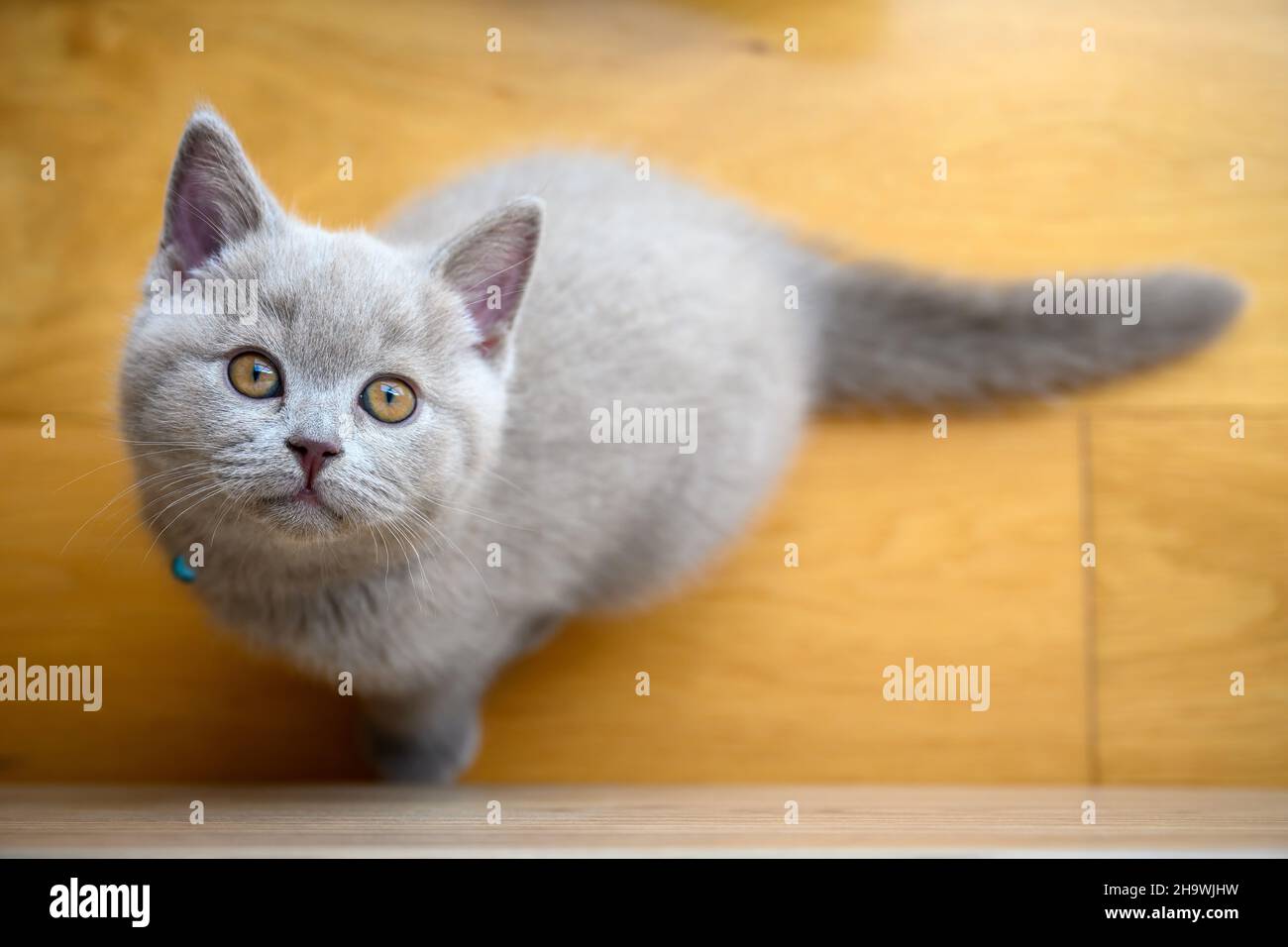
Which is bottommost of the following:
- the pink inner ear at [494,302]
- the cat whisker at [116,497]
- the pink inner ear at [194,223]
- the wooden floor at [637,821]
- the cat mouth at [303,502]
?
the wooden floor at [637,821]

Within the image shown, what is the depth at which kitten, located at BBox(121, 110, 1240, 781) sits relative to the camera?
100 cm

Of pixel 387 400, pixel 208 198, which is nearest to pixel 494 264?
pixel 387 400

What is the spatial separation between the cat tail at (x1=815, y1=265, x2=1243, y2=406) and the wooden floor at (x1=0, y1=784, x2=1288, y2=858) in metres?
0.57

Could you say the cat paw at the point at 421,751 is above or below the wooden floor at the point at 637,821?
above

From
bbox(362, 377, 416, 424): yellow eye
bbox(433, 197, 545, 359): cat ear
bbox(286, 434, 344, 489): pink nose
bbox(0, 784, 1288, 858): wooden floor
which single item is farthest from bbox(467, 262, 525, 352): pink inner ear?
bbox(0, 784, 1288, 858): wooden floor

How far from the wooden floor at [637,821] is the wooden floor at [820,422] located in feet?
0.36

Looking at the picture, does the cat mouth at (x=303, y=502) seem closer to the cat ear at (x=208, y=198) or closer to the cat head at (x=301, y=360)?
the cat head at (x=301, y=360)

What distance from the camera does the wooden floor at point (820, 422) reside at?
146 centimetres

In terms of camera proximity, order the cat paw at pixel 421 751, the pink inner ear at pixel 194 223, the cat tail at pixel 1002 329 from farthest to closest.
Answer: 1. the cat tail at pixel 1002 329
2. the cat paw at pixel 421 751
3. the pink inner ear at pixel 194 223

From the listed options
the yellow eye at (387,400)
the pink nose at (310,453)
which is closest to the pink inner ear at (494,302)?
the yellow eye at (387,400)

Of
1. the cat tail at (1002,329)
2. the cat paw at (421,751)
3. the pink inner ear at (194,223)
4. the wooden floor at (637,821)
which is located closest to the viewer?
the wooden floor at (637,821)

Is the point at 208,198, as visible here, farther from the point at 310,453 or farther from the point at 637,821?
the point at 637,821

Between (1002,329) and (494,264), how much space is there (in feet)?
2.56
